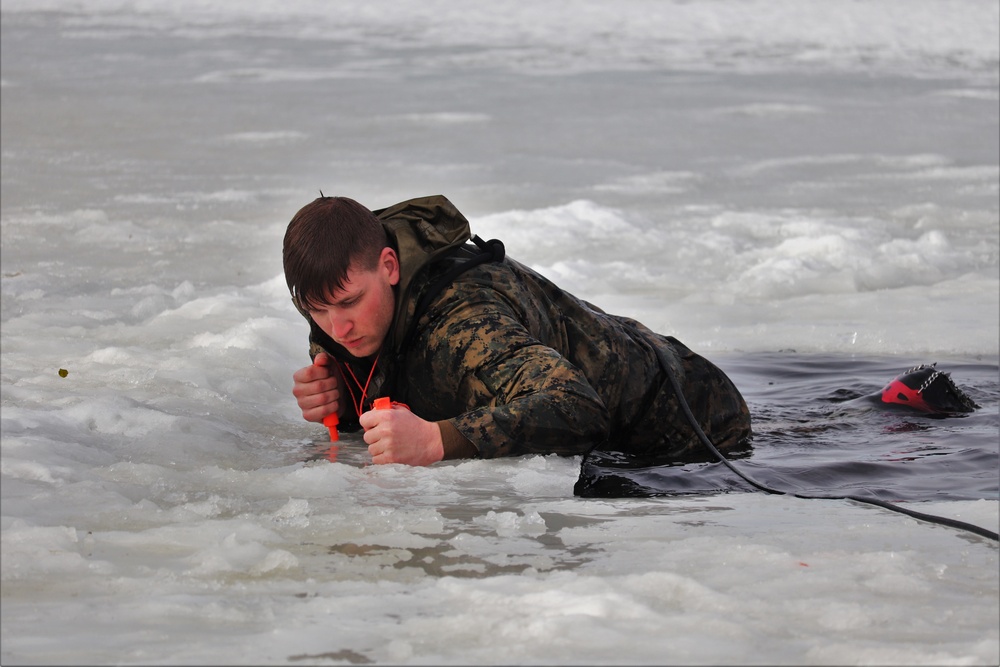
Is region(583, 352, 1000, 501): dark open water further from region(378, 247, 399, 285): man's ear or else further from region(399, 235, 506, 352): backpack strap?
region(378, 247, 399, 285): man's ear

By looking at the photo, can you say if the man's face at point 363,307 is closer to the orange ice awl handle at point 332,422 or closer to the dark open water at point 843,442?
the orange ice awl handle at point 332,422

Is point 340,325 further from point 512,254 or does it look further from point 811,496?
point 512,254

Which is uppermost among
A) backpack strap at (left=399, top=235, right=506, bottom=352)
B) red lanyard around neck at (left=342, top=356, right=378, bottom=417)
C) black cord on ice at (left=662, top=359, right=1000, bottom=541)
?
backpack strap at (left=399, top=235, right=506, bottom=352)

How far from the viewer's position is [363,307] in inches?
121

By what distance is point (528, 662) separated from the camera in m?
1.90

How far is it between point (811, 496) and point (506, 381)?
832 millimetres

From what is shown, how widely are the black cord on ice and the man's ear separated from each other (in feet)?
3.14

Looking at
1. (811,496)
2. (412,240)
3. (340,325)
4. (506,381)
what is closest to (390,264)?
(412,240)

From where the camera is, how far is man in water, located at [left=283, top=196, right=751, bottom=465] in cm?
299

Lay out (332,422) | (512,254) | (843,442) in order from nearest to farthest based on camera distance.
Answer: (332,422) < (843,442) < (512,254)

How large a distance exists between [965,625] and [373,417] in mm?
1455

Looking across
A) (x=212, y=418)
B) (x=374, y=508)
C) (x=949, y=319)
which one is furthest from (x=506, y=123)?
(x=374, y=508)

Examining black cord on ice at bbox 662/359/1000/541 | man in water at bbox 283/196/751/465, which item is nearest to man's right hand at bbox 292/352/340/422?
man in water at bbox 283/196/751/465

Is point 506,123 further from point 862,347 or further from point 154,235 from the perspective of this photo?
point 862,347
